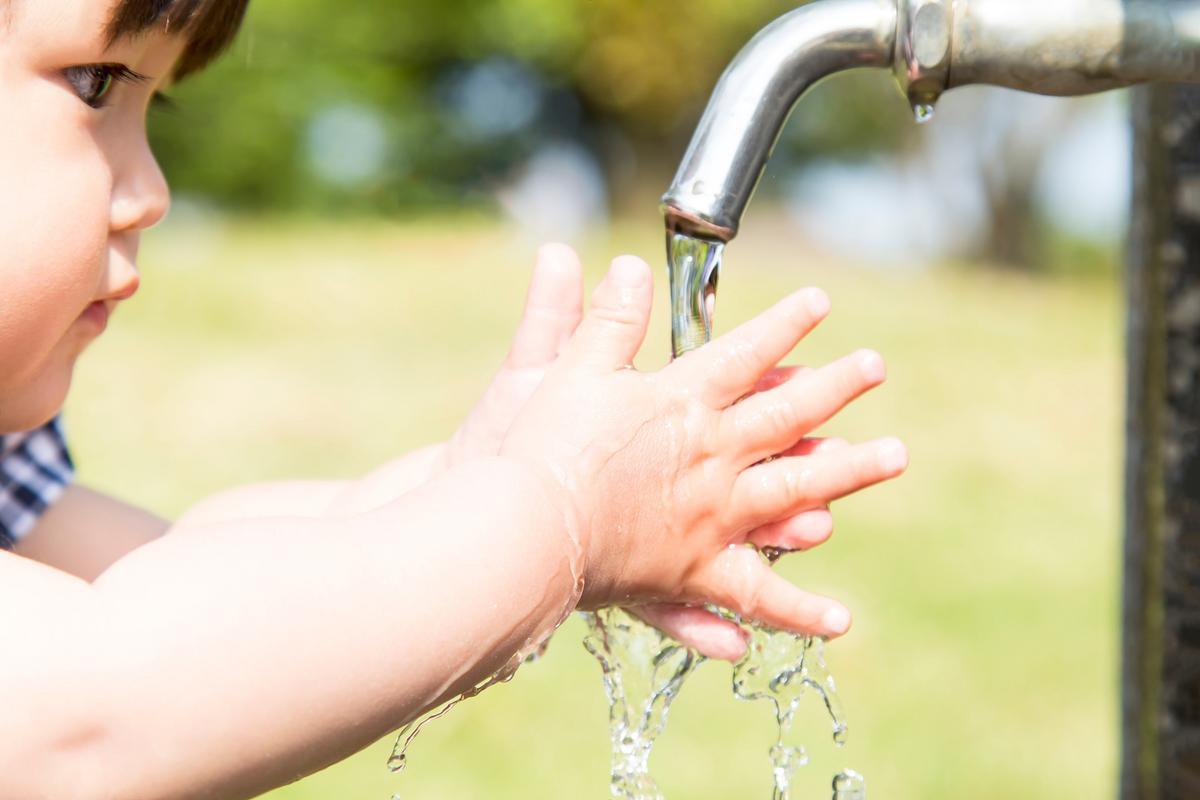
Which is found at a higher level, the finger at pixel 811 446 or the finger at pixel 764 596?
the finger at pixel 811 446

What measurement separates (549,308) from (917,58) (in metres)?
0.39

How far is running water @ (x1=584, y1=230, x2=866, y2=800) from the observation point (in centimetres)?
104

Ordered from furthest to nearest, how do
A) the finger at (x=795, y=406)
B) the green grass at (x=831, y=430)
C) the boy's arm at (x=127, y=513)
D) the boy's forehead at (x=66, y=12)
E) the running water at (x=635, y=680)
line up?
1. the green grass at (x=831, y=430)
2. the boy's arm at (x=127, y=513)
3. the running water at (x=635, y=680)
4. the finger at (x=795, y=406)
5. the boy's forehead at (x=66, y=12)

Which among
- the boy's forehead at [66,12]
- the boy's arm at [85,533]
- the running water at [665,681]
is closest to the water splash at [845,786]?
the running water at [665,681]

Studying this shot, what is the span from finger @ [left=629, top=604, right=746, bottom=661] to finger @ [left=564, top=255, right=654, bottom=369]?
0.64 ft

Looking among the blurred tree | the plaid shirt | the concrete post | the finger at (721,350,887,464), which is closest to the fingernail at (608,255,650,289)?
the finger at (721,350,887,464)

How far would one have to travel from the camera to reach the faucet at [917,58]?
0.75m

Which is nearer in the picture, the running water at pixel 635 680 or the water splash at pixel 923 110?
the water splash at pixel 923 110

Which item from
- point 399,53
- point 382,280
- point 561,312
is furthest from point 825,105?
point 561,312

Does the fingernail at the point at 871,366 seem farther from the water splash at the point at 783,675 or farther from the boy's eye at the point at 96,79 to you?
the boy's eye at the point at 96,79

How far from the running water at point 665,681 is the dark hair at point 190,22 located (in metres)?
0.52

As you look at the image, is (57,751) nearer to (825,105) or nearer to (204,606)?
(204,606)

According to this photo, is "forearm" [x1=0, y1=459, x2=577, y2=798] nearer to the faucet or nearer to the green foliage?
the faucet

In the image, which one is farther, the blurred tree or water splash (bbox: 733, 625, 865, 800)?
the blurred tree
